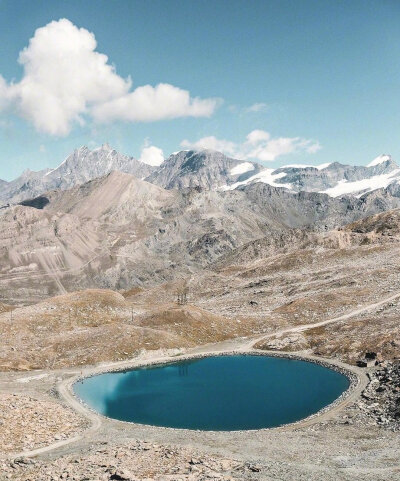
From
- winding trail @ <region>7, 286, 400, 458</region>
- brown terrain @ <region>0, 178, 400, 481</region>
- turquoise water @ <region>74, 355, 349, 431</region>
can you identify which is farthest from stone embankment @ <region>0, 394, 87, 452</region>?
turquoise water @ <region>74, 355, 349, 431</region>

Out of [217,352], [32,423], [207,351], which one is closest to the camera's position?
[32,423]

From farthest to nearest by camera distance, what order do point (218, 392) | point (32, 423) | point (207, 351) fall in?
1. point (207, 351)
2. point (218, 392)
3. point (32, 423)

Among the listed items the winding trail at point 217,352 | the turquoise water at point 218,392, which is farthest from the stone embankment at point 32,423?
the turquoise water at point 218,392

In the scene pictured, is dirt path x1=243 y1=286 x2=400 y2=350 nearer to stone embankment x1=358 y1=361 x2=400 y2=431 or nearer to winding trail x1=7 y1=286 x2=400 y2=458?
winding trail x1=7 y1=286 x2=400 y2=458

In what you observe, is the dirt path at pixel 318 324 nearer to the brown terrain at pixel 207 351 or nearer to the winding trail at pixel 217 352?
the winding trail at pixel 217 352

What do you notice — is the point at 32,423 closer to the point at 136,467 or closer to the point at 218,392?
the point at 136,467

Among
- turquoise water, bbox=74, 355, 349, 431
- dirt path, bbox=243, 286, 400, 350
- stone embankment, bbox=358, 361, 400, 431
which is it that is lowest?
turquoise water, bbox=74, 355, 349, 431

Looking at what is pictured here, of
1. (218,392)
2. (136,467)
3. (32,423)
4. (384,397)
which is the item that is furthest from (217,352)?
(136,467)
